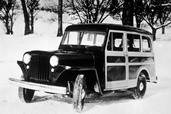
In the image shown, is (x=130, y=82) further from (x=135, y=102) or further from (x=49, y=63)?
(x=49, y=63)

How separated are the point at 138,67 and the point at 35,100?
9.72 ft

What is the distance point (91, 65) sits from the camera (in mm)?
6836

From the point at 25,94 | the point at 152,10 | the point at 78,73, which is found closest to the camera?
the point at 78,73

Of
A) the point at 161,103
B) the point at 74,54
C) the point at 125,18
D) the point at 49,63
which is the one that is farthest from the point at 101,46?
the point at 125,18

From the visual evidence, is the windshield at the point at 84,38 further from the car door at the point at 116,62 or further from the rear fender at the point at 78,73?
the rear fender at the point at 78,73

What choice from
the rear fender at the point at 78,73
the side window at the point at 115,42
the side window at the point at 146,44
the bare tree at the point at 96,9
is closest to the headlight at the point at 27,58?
the rear fender at the point at 78,73

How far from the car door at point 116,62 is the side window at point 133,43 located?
0.98 feet

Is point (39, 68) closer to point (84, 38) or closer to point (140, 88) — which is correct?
point (84, 38)

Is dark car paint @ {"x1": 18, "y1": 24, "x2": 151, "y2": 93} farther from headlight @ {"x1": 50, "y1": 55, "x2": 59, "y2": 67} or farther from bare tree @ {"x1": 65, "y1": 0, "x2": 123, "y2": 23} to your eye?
bare tree @ {"x1": 65, "y1": 0, "x2": 123, "y2": 23}

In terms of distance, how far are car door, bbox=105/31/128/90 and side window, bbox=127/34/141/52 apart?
0.98 ft

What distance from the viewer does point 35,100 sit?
7934 mm

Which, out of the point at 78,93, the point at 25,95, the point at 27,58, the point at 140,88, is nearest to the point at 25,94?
the point at 25,95

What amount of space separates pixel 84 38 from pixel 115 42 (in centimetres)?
82

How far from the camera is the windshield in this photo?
7.55 m
